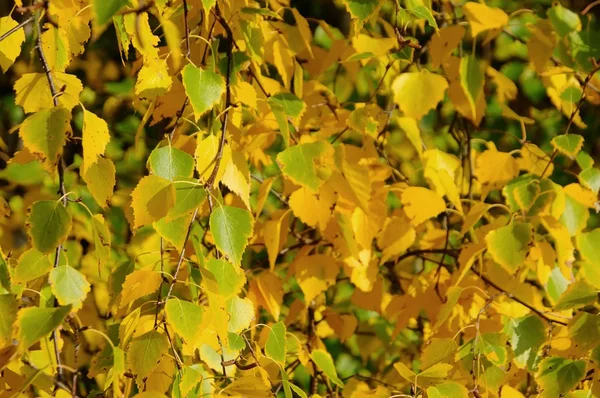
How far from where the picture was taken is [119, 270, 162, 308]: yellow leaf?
896mm

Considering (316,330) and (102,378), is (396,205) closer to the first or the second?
(316,330)

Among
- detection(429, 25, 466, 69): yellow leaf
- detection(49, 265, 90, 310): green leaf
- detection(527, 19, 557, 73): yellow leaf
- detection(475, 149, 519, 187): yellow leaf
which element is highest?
detection(49, 265, 90, 310): green leaf

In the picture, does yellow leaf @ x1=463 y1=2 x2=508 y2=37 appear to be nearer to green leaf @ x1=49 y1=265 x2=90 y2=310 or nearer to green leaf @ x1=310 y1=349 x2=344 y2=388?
green leaf @ x1=310 y1=349 x2=344 y2=388

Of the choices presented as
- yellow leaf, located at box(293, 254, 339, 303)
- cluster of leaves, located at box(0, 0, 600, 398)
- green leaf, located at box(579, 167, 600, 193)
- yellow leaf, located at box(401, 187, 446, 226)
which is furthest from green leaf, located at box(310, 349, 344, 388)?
green leaf, located at box(579, 167, 600, 193)

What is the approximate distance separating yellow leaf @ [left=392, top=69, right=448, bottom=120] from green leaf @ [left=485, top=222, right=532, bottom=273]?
0.59 feet

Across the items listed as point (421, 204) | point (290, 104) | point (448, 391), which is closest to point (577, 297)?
point (448, 391)

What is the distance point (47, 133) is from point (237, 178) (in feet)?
0.79

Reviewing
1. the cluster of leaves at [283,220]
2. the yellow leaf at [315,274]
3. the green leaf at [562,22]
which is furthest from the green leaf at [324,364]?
the green leaf at [562,22]

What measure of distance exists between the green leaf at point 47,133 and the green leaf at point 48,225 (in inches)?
1.8

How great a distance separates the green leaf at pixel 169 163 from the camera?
0.94 metres

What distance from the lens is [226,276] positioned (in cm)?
92

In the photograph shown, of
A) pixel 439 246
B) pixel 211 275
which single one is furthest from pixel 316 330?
pixel 211 275

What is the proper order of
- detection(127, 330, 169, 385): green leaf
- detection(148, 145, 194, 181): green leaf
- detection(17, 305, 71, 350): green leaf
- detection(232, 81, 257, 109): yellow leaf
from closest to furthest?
detection(17, 305, 71, 350): green leaf
detection(127, 330, 169, 385): green leaf
detection(148, 145, 194, 181): green leaf
detection(232, 81, 257, 109): yellow leaf

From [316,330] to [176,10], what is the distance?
60 centimetres
